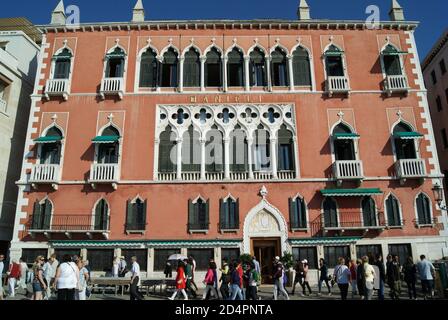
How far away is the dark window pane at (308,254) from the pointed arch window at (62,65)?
17.5 metres

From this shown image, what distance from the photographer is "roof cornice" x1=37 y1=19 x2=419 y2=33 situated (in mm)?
23188

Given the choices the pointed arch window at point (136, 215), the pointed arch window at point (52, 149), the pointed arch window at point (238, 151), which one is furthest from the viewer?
the pointed arch window at point (52, 149)

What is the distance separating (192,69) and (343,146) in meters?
10.5

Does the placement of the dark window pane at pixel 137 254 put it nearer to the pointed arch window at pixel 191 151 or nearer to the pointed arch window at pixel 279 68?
the pointed arch window at pixel 191 151

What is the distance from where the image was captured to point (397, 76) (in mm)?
22000

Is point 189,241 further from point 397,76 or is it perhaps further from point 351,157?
point 397,76

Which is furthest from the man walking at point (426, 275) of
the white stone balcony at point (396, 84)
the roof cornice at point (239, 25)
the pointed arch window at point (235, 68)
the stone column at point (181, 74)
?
the roof cornice at point (239, 25)

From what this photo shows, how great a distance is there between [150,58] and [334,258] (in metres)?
16.4

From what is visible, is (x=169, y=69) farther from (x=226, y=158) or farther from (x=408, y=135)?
(x=408, y=135)

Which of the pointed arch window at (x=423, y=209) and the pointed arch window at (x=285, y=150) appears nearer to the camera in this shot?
the pointed arch window at (x=423, y=209)

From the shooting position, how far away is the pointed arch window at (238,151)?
20953mm

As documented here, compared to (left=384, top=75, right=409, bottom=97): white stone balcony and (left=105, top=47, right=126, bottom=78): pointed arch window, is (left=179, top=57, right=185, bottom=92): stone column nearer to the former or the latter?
(left=105, top=47, right=126, bottom=78): pointed arch window

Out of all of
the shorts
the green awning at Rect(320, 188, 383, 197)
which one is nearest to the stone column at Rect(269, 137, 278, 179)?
the green awning at Rect(320, 188, 383, 197)

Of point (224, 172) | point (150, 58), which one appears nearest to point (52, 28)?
point (150, 58)
